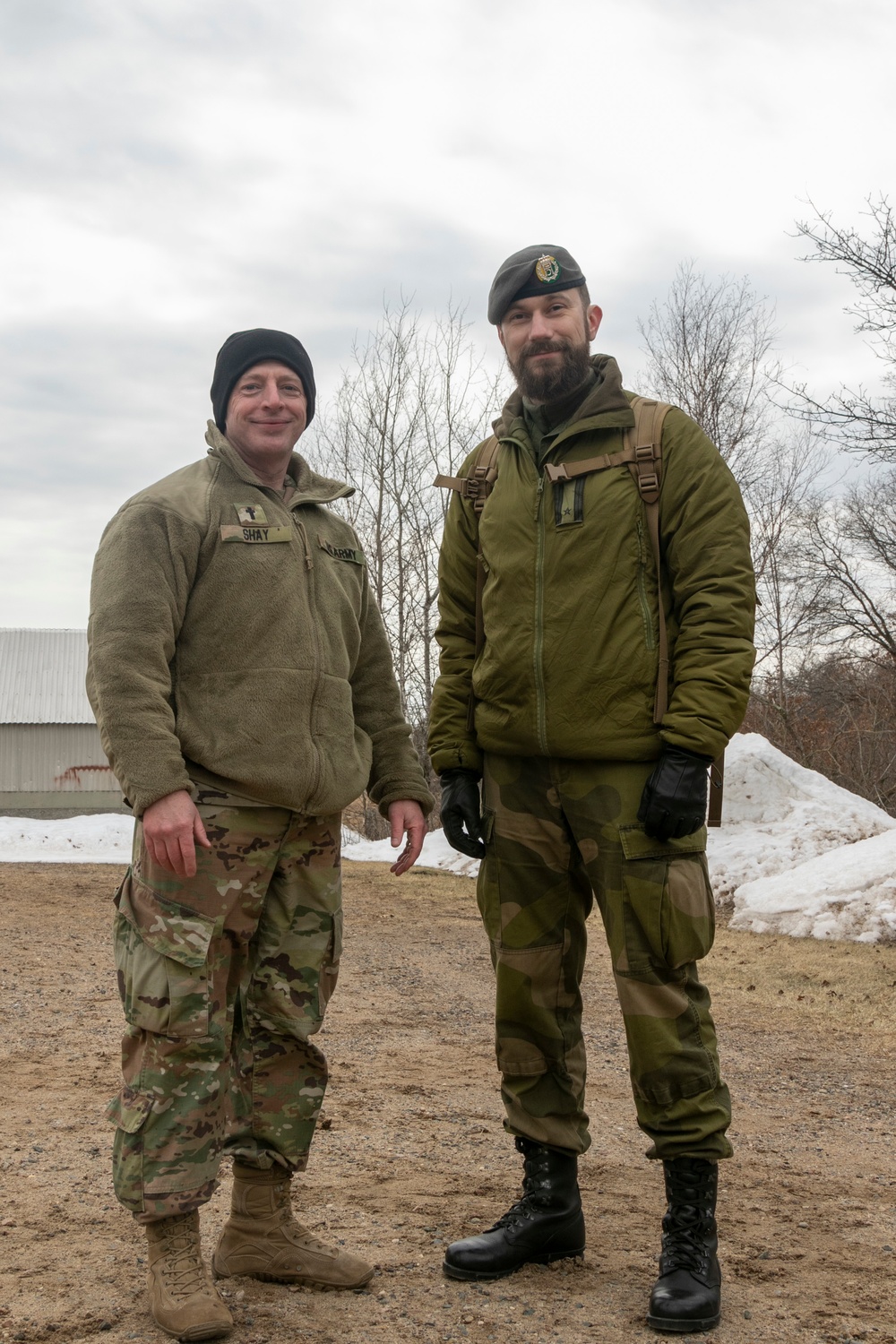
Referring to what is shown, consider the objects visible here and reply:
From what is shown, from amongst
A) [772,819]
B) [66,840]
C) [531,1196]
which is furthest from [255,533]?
[66,840]

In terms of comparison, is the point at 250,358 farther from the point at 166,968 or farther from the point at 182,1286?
the point at 182,1286

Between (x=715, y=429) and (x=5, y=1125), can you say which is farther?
(x=715, y=429)

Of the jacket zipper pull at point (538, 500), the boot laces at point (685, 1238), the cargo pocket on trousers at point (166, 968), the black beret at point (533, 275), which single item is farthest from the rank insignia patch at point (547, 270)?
the boot laces at point (685, 1238)

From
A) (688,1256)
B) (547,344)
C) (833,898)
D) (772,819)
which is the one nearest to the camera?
(688,1256)

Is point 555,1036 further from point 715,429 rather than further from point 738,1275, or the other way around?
point 715,429

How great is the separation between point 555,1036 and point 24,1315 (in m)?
1.38

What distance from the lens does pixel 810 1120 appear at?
15.0 ft

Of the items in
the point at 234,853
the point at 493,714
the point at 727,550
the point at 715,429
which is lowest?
the point at 234,853

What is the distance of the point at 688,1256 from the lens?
8.97 feet

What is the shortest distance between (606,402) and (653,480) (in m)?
0.27

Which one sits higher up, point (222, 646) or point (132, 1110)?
point (222, 646)

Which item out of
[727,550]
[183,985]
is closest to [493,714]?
[727,550]

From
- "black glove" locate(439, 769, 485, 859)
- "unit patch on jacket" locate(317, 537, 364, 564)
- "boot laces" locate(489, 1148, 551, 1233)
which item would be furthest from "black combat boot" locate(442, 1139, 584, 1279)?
"unit patch on jacket" locate(317, 537, 364, 564)

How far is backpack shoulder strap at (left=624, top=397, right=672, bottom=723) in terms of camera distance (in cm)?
291
